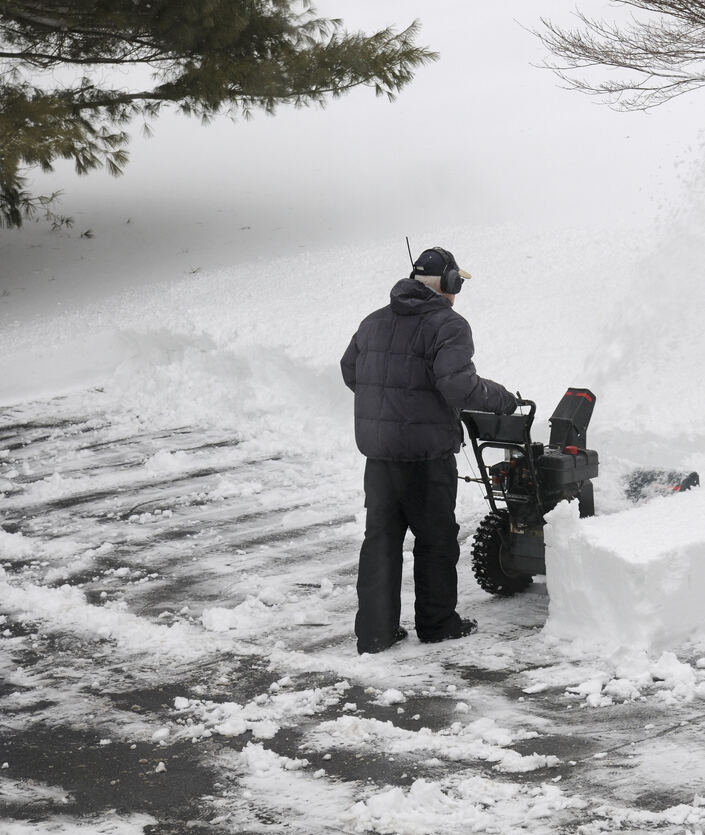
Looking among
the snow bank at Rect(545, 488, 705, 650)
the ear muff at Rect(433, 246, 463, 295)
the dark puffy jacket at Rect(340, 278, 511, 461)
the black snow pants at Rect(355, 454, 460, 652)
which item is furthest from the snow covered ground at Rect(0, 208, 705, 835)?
the ear muff at Rect(433, 246, 463, 295)

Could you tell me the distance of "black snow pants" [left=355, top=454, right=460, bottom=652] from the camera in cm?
486

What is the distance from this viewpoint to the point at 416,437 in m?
4.79

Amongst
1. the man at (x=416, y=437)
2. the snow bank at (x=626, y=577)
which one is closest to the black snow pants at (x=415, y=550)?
the man at (x=416, y=437)

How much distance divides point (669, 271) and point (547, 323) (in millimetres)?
1439

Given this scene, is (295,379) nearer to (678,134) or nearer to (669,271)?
(669,271)

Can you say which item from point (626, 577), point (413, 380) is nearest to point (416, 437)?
point (413, 380)

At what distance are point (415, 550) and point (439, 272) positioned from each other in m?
1.26

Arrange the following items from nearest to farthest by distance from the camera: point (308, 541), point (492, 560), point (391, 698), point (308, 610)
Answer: point (391, 698)
point (492, 560)
point (308, 610)
point (308, 541)

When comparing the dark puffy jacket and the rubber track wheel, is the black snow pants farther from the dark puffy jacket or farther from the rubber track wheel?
the rubber track wheel

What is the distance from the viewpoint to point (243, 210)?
15.7 m

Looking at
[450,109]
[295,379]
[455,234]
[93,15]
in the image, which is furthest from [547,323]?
[450,109]

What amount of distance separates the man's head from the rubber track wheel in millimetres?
1145

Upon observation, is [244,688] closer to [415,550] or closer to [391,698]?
[391,698]

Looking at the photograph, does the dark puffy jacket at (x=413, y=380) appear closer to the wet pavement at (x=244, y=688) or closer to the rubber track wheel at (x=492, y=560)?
the rubber track wheel at (x=492, y=560)
